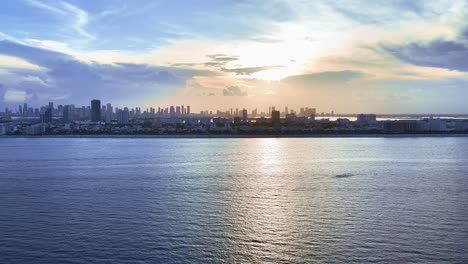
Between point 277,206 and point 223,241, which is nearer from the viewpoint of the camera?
point 223,241

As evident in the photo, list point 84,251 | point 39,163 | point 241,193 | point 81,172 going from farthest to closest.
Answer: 1. point 39,163
2. point 81,172
3. point 241,193
4. point 84,251

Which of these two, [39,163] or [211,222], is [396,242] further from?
[39,163]

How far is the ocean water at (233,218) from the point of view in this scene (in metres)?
8.84

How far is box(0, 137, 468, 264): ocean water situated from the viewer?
884 cm

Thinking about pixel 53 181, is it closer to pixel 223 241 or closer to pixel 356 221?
pixel 223 241

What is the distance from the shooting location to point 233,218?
38.2 feet

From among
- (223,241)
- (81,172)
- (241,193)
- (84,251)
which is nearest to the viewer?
(84,251)

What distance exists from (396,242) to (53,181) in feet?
46.5

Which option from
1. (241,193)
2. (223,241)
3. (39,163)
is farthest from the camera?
(39,163)

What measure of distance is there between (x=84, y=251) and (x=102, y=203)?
15.5ft

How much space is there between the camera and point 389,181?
1872 cm

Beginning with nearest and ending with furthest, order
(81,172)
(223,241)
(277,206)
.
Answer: (223,241) → (277,206) → (81,172)

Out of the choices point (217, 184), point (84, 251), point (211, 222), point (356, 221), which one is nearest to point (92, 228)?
point (84, 251)

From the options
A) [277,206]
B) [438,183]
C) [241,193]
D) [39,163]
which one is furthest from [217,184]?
[39,163]
